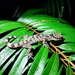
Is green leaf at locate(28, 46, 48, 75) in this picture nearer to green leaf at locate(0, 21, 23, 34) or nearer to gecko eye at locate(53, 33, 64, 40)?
gecko eye at locate(53, 33, 64, 40)

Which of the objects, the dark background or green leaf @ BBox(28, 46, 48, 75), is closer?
green leaf @ BBox(28, 46, 48, 75)

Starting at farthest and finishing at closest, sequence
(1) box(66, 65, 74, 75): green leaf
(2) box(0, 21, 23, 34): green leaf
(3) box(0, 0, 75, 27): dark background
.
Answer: (3) box(0, 0, 75, 27): dark background → (2) box(0, 21, 23, 34): green leaf → (1) box(66, 65, 74, 75): green leaf


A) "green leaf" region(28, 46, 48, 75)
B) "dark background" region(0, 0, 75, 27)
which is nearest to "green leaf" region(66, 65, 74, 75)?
"green leaf" region(28, 46, 48, 75)

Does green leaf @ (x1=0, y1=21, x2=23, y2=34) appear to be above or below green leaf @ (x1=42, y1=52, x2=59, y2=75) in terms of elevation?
above

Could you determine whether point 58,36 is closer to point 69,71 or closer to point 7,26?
point 7,26

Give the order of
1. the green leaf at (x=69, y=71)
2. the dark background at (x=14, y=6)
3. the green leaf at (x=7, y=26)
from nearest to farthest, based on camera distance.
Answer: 1. the green leaf at (x=69, y=71)
2. the green leaf at (x=7, y=26)
3. the dark background at (x=14, y=6)

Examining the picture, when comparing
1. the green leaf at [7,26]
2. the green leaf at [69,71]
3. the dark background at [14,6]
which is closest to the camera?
the green leaf at [69,71]

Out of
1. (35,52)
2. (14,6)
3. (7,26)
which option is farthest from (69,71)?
(14,6)

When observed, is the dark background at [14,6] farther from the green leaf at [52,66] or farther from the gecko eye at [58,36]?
the green leaf at [52,66]

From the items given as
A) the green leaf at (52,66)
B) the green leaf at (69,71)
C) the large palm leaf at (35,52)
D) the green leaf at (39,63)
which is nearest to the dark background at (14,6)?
the large palm leaf at (35,52)
